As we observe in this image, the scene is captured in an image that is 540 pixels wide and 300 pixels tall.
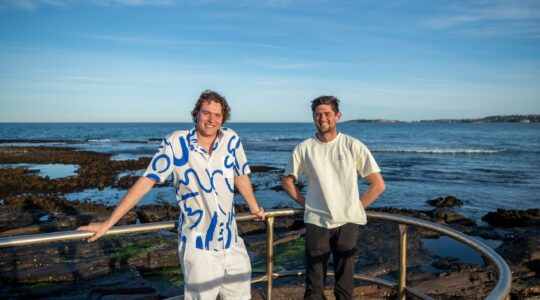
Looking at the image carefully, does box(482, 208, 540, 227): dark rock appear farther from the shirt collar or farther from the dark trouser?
the shirt collar

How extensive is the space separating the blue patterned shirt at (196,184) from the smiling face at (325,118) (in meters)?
0.94

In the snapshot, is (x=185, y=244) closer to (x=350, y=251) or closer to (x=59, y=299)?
(x=350, y=251)

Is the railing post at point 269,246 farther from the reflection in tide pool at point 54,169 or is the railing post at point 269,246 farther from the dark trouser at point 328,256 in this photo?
the reflection in tide pool at point 54,169

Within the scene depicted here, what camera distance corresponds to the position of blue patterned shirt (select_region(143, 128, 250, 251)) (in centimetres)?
240

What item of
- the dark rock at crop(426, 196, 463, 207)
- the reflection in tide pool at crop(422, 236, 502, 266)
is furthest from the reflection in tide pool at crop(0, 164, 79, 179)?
the reflection in tide pool at crop(422, 236, 502, 266)

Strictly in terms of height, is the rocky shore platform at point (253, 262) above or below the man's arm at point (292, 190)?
below

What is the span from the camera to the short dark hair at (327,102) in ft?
10.2

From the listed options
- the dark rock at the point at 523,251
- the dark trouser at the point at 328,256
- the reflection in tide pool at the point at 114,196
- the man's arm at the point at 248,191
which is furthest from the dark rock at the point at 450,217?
the man's arm at the point at 248,191

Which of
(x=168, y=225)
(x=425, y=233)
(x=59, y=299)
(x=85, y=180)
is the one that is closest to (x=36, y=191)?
(x=85, y=180)

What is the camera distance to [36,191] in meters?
17.3

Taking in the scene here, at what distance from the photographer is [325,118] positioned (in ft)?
10.0

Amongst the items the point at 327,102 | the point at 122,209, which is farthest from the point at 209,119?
the point at 327,102

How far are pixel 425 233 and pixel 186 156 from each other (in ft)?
29.4

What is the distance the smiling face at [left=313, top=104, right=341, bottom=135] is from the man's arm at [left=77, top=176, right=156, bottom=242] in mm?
1379
